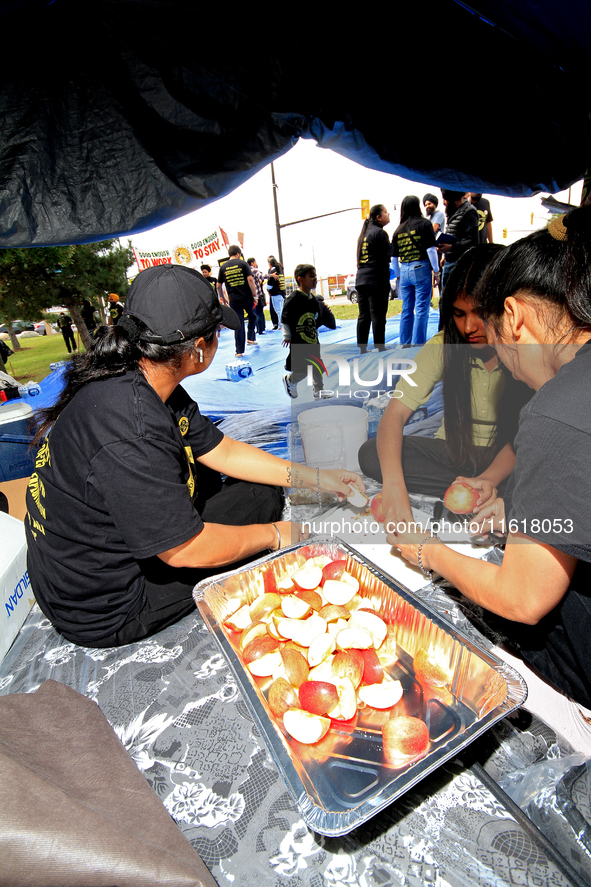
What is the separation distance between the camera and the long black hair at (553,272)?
31.2 inches

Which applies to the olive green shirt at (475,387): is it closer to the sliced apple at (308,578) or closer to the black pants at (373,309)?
the sliced apple at (308,578)

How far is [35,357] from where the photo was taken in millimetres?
9039

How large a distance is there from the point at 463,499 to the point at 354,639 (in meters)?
0.74

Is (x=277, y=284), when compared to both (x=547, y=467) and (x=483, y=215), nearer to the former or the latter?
(x=483, y=215)

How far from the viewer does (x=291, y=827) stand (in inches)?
27.3

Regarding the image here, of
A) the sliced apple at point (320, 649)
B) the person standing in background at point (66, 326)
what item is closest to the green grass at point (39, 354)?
the person standing in background at point (66, 326)

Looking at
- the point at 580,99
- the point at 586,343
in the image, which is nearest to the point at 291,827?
the point at 586,343

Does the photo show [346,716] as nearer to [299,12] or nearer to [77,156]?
[77,156]

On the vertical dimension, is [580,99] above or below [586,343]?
above

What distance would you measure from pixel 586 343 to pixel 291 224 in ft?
23.9

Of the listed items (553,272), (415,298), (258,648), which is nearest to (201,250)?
Result: (415,298)

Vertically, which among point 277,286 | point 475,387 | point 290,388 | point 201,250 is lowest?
point 290,388

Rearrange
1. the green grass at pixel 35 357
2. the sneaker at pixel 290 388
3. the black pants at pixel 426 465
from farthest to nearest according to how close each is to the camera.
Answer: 1. the green grass at pixel 35 357
2. the sneaker at pixel 290 388
3. the black pants at pixel 426 465

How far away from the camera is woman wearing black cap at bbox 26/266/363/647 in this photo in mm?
911
